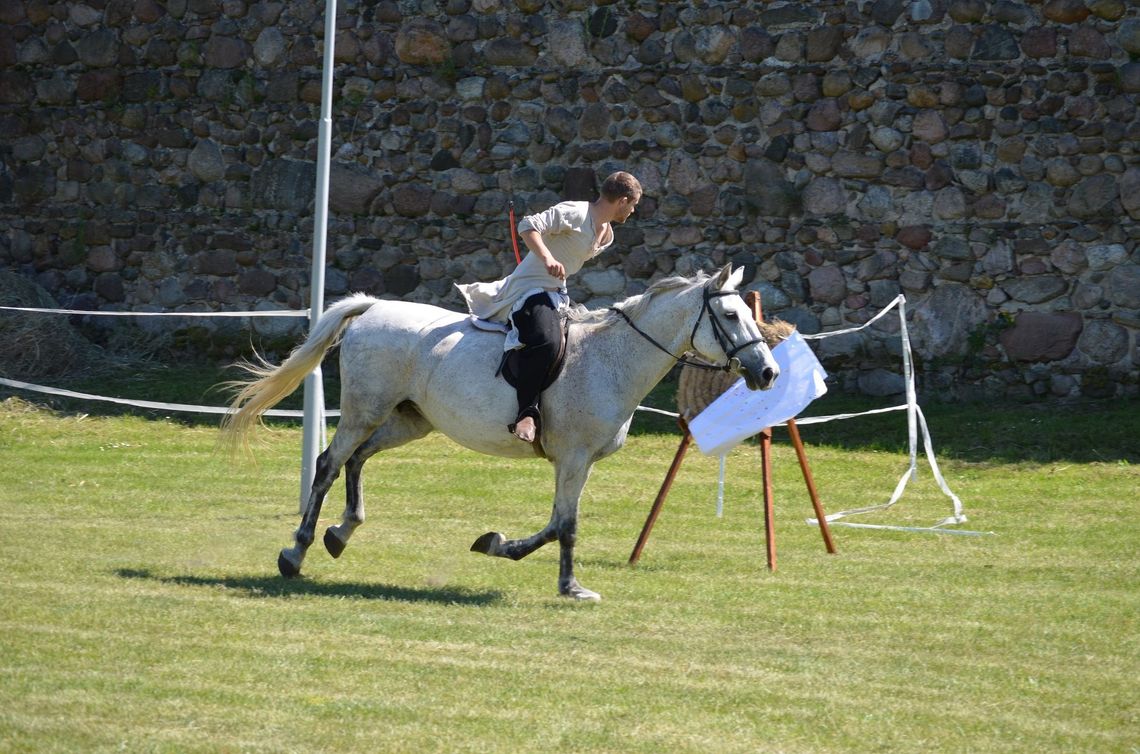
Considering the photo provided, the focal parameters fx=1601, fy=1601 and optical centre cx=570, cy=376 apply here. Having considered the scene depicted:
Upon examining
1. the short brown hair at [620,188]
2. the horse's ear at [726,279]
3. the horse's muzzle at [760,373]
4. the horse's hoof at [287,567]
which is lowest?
the horse's hoof at [287,567]

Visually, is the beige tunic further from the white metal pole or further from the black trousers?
the white metal pole

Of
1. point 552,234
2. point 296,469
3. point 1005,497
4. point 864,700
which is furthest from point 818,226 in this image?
point 864,700

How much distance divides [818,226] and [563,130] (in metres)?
2.85

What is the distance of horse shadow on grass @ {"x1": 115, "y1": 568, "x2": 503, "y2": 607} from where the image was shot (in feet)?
28.1

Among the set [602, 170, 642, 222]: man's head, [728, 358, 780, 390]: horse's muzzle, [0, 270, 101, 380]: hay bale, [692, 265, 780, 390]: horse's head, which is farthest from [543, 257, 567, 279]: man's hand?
[0, 270, 101, 380]: hay bale

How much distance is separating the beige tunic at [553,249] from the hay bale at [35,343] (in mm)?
9107

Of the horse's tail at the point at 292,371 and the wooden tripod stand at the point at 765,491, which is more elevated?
the horse's tail at the point at 292,371

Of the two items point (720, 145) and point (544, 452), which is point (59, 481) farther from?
point (720, 145)

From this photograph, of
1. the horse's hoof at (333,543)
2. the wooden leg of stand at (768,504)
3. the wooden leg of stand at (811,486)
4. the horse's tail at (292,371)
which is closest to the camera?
the horse's hoof at (333,543)

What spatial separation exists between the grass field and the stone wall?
196 cm

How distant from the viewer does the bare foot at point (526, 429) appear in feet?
28.1

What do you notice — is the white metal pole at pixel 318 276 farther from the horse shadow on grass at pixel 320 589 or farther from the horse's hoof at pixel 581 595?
the horse's hoof at pixel 581 595

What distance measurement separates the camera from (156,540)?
1026 cm

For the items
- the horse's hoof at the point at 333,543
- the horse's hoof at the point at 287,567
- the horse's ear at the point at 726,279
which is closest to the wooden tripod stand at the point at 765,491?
the horse's ear at the point at 726,279
